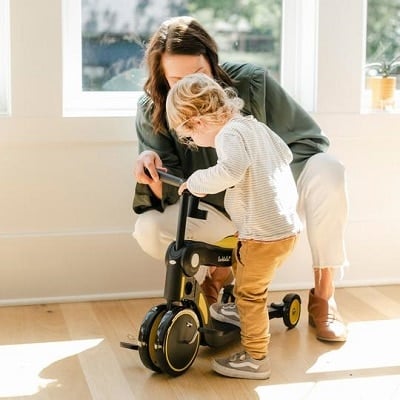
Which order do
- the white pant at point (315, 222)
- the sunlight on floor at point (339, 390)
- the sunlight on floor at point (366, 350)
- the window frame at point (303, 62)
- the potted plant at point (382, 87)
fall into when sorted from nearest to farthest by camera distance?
the sunlight on floor at point (339, 390)
the sunlight on floor at point (366, 350)
the white pant at point (315, 222)
the window frame at point (303, 62)
the potted plant at point (382, 87)

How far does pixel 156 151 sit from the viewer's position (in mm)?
2760

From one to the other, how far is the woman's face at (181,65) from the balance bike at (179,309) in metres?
0.31

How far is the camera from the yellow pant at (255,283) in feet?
7.59

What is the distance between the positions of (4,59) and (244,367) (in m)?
1.38

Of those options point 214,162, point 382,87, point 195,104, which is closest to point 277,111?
point 214,162

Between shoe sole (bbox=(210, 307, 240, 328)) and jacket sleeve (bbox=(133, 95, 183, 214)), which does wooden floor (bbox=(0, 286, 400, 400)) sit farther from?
jacket sleeve (bbox=(133, 95, 183, 214))

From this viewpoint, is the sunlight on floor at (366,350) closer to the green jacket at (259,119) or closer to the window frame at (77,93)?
the green jacket at (259,119)

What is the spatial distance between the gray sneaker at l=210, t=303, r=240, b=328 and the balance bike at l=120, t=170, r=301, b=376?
0.22 m

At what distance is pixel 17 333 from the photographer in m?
2.71

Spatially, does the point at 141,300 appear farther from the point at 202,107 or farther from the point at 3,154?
the point at 202,107

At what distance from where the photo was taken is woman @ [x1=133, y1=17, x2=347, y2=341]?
102 inches

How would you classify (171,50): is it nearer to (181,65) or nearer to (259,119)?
(181,65)

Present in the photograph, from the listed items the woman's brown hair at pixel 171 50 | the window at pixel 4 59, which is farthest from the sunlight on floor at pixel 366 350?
the window at pixel 4 59

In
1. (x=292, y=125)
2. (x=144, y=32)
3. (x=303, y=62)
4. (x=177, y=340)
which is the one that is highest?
(x=144, y=32)
